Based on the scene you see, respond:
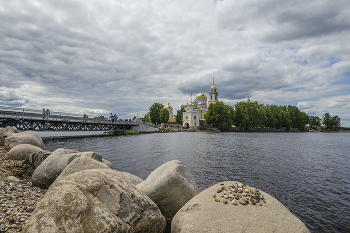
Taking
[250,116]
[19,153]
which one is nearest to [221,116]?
[250,116]

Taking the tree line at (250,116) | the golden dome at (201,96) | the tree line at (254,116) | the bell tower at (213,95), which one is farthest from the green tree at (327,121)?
the golden dome at (201,96)

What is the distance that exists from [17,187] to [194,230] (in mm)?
6163

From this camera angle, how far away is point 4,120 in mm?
30047

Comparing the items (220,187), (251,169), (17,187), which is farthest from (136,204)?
(251,169)

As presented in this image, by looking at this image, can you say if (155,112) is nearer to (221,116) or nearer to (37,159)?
(221,116)

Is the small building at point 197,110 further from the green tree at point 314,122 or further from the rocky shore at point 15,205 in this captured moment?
the rocky shore at point 15,205

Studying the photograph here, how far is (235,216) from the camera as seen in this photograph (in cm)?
344

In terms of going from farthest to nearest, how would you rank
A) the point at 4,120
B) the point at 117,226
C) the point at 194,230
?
the point at 4,120, the point at 194,230, the point at 117,226

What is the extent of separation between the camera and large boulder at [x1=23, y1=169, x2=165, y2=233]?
103 inches

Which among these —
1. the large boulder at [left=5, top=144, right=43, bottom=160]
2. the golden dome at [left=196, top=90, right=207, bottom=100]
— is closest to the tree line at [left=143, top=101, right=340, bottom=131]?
the golden dome at [left=196, top=90, right=207, bottom=100]

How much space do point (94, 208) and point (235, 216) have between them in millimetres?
2433

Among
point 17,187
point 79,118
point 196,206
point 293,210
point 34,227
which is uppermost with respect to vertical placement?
point 79,118

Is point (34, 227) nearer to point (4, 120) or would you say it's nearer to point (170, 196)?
point (170, 196)

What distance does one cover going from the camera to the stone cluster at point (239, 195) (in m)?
3.74
